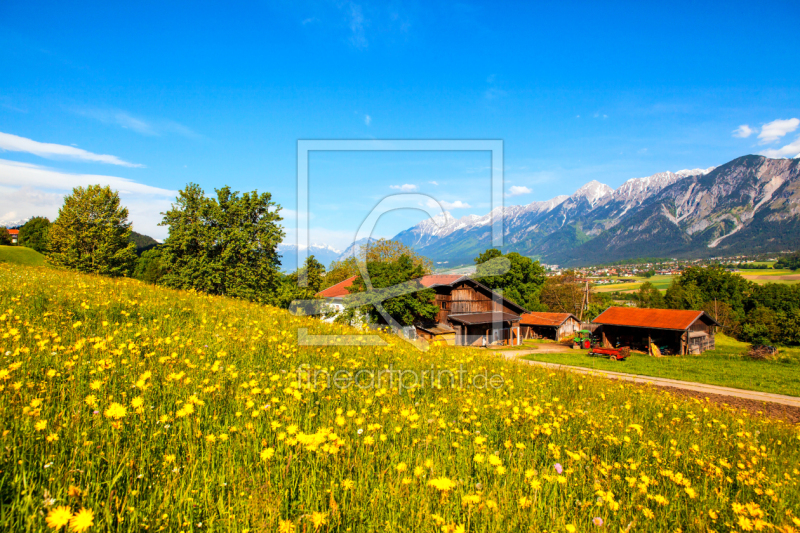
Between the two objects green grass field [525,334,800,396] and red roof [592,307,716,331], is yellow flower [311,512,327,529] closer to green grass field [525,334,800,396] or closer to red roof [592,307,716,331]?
green grass field [525,334,800,396]

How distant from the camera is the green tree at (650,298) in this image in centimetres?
7071

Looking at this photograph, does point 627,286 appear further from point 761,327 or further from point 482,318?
point 482,318

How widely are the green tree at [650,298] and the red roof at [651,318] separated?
33.6 meters

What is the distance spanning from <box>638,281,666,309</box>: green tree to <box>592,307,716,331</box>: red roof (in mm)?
33623

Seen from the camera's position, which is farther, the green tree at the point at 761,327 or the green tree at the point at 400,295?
the green tree at the point at 761,327

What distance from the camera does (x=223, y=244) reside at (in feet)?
110

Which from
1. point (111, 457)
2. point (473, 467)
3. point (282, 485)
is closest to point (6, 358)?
point (111, 457)

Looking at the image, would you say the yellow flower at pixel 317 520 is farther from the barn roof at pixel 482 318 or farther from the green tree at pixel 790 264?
the green tree at pixel 790 264

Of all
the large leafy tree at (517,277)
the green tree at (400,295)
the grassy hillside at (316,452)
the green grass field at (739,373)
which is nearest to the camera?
the grassy hillside at (316,452)

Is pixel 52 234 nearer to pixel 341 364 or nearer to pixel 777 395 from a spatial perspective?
pixel 341 364

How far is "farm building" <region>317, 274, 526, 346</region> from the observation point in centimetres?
3875

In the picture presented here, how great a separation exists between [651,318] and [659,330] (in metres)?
1.60

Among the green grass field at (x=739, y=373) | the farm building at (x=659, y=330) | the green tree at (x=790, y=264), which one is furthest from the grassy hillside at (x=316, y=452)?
the green tree at (x=790, y=264)

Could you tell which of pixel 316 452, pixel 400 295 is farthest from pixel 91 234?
pixel 316 452
